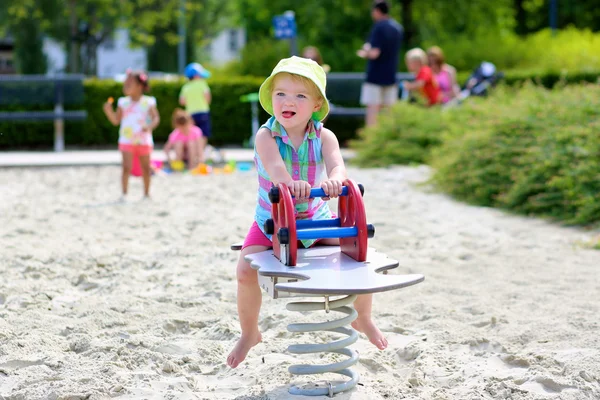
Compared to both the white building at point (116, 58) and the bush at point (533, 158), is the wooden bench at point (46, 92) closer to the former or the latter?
the bush at point (533, 158)

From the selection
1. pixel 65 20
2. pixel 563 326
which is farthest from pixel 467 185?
pixel 65 20

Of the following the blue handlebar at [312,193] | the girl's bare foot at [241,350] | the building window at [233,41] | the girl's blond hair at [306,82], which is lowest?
the girl's bare foot at [241,350]

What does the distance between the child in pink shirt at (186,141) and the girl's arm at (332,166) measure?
8.90m

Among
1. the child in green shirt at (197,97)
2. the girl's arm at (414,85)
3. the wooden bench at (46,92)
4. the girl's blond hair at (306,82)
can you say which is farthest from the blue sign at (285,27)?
Answer: the girl's blond hair at (306,82)

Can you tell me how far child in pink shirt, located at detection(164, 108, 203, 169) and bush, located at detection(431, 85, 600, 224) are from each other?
3.75 m

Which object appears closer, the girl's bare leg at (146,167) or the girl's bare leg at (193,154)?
the girl's bare leg at (146,167)

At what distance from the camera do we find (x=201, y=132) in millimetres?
12898

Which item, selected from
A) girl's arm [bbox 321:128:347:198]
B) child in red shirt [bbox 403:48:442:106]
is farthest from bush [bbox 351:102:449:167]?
girl's arm [bbox 321:128:347:198]

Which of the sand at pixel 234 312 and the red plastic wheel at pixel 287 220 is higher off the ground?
the red plastic wheel at pixel 287 220

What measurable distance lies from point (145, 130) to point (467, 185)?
341 cm

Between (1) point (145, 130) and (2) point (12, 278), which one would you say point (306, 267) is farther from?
(1) point (145, 130)

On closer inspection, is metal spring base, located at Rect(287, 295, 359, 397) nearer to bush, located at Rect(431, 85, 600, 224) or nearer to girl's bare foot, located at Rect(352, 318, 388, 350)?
girl's bare foot, located at Rect(352, 318, 388, 350)

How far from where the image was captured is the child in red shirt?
13875 mm

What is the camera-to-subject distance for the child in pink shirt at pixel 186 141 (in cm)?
1248
